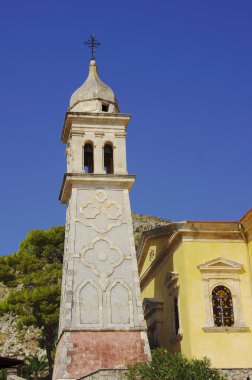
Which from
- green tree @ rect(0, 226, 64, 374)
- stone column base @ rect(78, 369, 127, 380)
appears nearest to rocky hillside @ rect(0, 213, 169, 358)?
green tree @ rect(0, 226, 64, 374)

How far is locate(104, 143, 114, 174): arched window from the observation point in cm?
2538

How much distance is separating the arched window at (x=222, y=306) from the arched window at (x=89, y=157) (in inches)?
303

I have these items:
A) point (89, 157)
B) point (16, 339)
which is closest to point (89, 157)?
point (89, 157)

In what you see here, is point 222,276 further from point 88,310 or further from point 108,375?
point 108,375

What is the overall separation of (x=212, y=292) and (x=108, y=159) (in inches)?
298

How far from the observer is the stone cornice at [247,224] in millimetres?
22377

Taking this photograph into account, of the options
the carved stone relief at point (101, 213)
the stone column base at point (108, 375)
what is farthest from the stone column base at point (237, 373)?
the carved stone relief at point (101, 213)

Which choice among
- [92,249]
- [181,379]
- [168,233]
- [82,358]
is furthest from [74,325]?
[168,233]

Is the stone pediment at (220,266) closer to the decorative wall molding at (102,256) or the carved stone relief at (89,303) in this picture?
the decorative wall molding at (102,256)

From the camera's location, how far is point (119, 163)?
81.3 ft

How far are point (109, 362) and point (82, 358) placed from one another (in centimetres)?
96

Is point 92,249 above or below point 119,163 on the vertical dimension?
below

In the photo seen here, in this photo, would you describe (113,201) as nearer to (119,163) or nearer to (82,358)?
(119,163)

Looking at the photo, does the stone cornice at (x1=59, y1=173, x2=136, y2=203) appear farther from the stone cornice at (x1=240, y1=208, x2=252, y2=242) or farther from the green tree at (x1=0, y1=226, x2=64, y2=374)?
the green tree at (x1=0, y1=226, x2=64, y2=374)
